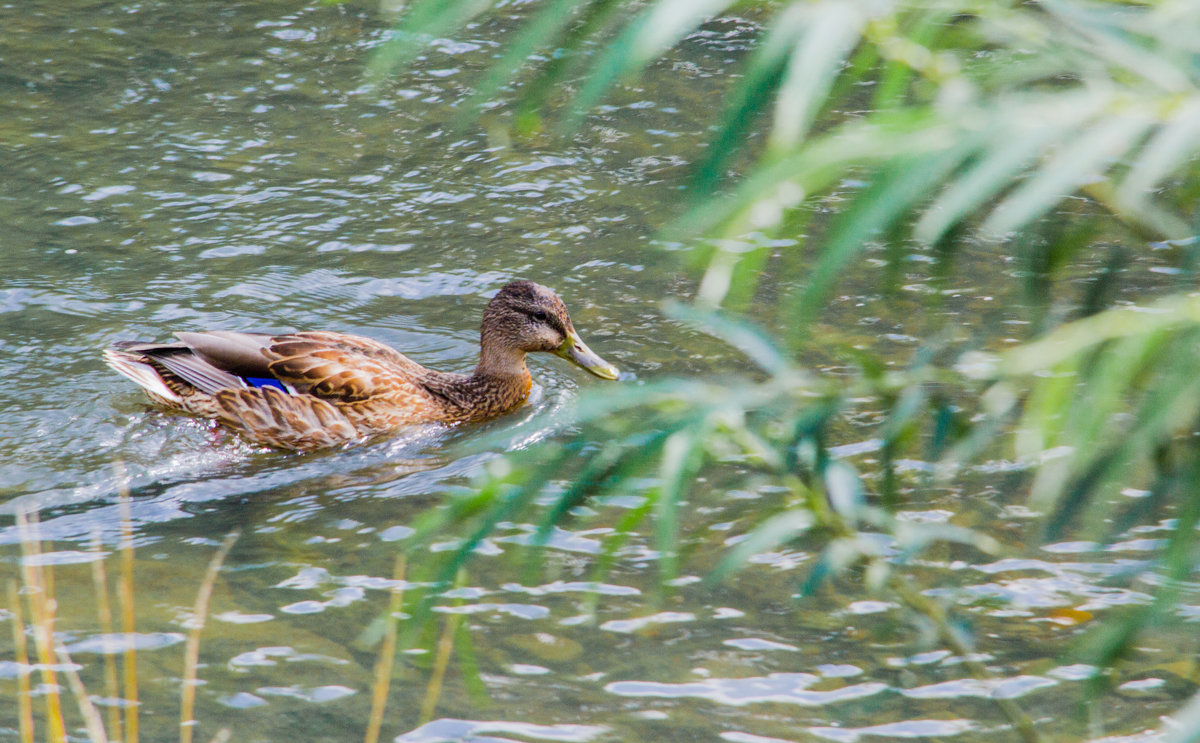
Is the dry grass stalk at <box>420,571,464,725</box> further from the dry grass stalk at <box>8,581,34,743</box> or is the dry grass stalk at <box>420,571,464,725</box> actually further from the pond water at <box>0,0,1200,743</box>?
the dry grass stalk at <box>8,581,34,743</box>

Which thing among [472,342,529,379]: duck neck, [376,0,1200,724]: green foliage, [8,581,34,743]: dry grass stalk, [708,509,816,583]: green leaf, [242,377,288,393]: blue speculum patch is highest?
[376,0,1200,724]: green foliage

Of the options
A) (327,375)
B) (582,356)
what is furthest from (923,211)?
(327,375)

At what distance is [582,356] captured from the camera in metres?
7.62

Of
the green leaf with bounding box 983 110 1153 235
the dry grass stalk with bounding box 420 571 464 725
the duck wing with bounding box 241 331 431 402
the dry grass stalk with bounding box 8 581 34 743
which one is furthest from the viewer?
the duck wing with bounding box 241 331 431 402

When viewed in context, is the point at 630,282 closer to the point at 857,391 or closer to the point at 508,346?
the point at 508,346

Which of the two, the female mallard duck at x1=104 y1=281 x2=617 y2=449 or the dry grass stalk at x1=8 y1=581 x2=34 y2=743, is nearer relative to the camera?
the dry grass stalk at x1=8 y1=581 x2=34 y2=743

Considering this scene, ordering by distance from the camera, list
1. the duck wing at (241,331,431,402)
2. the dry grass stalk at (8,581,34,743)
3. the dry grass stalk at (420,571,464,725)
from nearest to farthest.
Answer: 1. the dry grass stalk at (8,581,34,743)
2. the dry grass stalk at (420,571,464,725)
3. the duck wing at (241,331,431,402)

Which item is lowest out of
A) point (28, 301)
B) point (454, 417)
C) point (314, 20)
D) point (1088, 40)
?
point (454, 417)

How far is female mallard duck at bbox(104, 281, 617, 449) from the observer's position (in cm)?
729

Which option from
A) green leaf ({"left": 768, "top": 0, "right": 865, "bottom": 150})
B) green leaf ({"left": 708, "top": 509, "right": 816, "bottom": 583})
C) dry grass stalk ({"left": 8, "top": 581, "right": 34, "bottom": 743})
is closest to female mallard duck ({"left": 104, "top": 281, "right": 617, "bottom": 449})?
dry grass stalk ({"left": 8, "top": 581, "right": 34, "bottom": 743})

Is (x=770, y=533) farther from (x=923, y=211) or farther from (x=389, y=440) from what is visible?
(x=389, y=440)

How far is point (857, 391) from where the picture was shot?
1.92 m

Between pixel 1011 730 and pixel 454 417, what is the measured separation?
4086mm

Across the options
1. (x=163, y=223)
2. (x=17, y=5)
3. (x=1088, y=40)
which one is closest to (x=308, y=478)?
(x=163, y=223)
